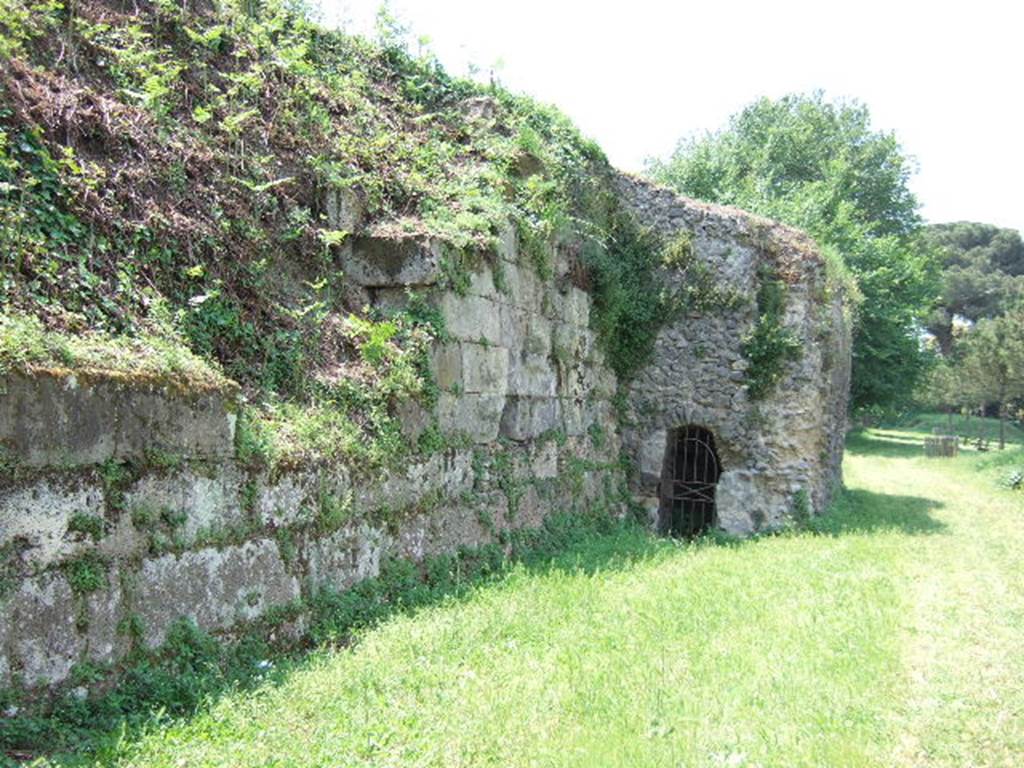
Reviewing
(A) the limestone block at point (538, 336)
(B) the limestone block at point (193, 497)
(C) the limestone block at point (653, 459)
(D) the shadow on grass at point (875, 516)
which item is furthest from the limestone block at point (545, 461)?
(B) the limestone block at point (193, 497)

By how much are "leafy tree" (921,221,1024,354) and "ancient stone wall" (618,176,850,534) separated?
41608 mm

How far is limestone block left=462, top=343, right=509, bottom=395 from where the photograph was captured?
26.8ft

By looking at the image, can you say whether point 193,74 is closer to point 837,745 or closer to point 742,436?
point 837,745

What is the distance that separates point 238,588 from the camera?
5.20m

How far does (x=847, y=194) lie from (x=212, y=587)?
2713 cm

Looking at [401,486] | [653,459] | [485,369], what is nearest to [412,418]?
[401,486]

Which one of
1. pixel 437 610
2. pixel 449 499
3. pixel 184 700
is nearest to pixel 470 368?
pixel 449 499

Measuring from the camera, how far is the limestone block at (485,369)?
26.8 feet

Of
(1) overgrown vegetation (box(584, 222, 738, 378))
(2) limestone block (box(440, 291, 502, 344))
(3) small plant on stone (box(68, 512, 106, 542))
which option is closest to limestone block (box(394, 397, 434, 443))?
(2) limestone block (box(440, 291, 502, 344))

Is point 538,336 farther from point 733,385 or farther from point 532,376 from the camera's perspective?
point 733,385

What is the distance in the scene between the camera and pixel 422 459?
23.9ft

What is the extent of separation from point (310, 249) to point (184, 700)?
4035 millimetres

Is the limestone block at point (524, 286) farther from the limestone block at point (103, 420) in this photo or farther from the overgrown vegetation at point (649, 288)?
the limestone block at point (103, 420)

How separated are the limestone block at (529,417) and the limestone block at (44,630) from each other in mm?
5430
